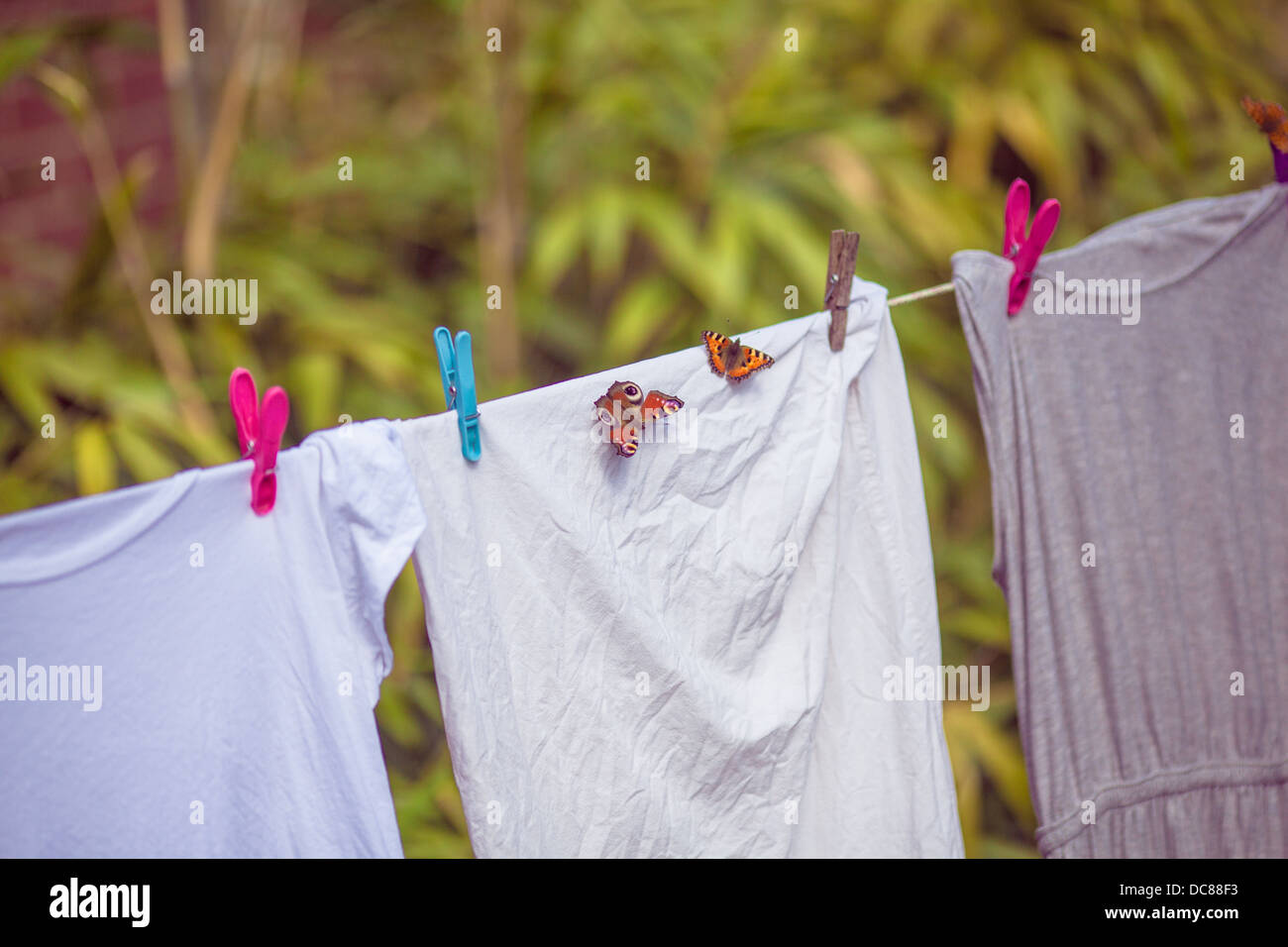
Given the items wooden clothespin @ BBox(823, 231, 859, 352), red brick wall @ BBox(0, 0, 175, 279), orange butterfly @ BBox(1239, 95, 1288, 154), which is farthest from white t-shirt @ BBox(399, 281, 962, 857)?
red brick wall @ BBox(0, 0, 175, 279)

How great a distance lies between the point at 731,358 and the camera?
865mm

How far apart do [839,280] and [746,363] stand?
11cm

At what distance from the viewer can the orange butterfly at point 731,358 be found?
34.0 inches

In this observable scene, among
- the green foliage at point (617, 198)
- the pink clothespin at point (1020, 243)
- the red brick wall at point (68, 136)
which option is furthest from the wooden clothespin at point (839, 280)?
the red brick wall at point (68, 136)

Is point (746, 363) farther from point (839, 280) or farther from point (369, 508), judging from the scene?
point (369, 508)

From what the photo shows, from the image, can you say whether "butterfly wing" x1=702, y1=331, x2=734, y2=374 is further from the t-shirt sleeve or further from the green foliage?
the green foliage

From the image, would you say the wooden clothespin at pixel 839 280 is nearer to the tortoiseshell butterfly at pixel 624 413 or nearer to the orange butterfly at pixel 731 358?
the orange butterfly at pixel 731 358

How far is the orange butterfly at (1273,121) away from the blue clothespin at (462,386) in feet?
2.59

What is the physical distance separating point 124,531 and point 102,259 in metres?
0.89

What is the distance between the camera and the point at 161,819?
75 centimetres

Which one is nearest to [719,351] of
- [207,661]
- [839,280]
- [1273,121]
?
[839,280]

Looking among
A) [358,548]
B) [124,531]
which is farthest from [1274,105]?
[124,531]

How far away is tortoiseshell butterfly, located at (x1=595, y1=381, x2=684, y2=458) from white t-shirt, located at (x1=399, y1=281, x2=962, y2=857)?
0.02 m

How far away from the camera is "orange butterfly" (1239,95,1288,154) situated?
100 centimetres
